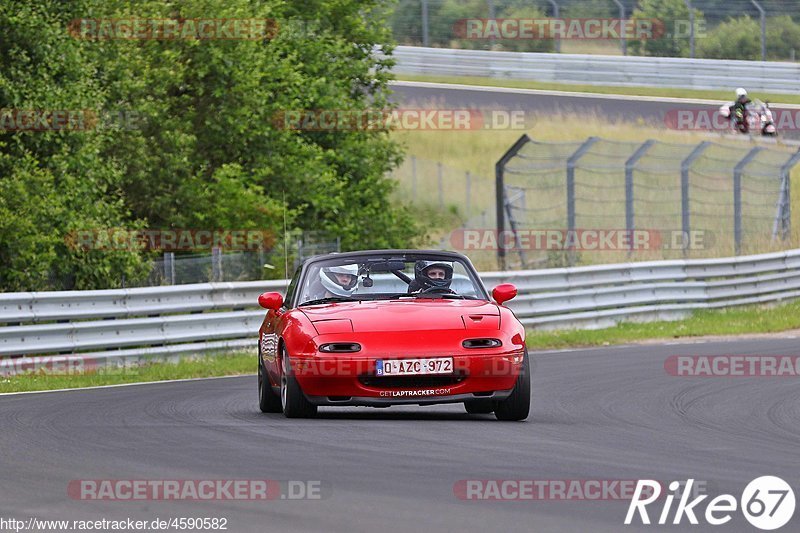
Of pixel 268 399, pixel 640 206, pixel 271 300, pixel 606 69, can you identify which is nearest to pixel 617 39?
pixel 606 69

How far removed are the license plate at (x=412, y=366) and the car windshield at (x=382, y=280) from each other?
1.07 metres

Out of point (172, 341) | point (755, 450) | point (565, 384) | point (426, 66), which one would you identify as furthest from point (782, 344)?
point (426, 66)

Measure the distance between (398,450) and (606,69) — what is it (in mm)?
38674

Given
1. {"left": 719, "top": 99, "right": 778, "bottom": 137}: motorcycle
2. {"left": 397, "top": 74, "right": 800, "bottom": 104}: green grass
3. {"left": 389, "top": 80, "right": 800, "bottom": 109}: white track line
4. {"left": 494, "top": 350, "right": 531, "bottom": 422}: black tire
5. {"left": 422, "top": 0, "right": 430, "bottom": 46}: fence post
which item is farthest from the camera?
{"left": 422, "top": 0, "right": 430, "bottom": 46}: fence post

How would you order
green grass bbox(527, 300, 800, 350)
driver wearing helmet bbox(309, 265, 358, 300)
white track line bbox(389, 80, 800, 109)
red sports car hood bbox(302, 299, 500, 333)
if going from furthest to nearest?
white track line bbox(389, 80, 800, 109) < green grass bbox(527, 300, 800, 350) < driver wearing helmet bbox(309, 265, 358, 300) < red sports car hood bbox(302, 299, 500, 333)

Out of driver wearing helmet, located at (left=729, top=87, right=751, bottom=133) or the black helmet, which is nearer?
the black helmet

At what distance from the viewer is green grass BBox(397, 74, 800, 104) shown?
45.3m

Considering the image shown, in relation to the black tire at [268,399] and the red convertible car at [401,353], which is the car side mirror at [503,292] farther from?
the black tire at [268,399]

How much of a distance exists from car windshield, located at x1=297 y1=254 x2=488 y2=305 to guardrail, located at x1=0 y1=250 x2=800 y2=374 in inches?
226

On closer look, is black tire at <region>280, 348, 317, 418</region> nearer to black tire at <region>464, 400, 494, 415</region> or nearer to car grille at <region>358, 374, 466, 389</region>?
car grille at <region>358, 374, 466, 389</region>

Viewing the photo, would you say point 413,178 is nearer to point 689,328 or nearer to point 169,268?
point 689,328

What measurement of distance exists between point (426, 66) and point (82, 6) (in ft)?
84.1

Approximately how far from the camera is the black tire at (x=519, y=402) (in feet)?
35.1

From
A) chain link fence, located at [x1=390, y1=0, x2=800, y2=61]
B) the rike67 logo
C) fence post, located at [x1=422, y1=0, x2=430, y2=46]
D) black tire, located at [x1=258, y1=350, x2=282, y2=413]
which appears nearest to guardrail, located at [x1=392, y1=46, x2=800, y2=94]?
fence post, located at [x1=422, y1=0, x2=430, y2=46]
